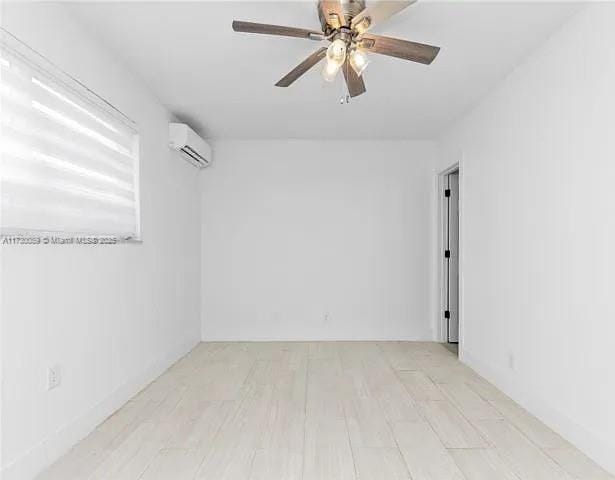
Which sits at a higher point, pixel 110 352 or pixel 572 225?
pixel 572 225

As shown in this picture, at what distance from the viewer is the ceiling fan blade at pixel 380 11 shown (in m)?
2.39

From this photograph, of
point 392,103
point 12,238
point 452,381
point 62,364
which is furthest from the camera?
point 392,103

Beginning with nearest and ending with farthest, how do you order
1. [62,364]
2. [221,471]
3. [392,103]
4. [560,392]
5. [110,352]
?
[221,471]
[62,364]
[560,392]
[110,352]
[392,103]

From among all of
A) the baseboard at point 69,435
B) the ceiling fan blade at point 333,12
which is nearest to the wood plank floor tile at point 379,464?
the baseboard at point 69,435

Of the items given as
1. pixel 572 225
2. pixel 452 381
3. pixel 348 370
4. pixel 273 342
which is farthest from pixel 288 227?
pixel 572 225

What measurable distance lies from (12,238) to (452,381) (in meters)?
3.38

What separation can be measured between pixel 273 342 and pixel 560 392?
3.59 m

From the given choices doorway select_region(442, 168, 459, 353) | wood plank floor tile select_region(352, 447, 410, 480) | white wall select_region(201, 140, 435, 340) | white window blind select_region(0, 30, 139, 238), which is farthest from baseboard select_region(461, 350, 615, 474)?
white window blind select_region(0, 30, 139, 238)

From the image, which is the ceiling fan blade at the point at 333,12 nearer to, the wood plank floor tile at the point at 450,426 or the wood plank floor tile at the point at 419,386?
the wood plank floor tile at the point at 450,426

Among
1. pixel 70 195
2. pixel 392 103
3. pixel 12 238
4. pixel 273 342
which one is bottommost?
pixel 273 342

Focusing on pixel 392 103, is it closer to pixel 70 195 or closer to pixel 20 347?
pixel 70 195

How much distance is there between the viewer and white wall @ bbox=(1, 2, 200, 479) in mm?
2434

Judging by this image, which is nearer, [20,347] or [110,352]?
[20,347]

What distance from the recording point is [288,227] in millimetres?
6359
